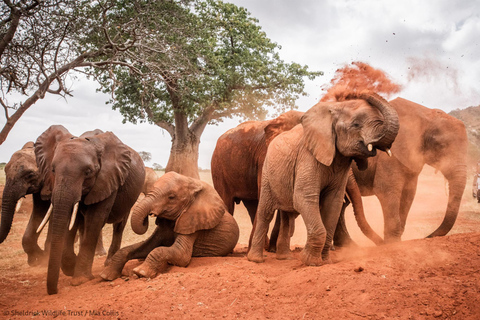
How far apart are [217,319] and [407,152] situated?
428 centimetres

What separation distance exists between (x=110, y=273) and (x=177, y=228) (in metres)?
1.07

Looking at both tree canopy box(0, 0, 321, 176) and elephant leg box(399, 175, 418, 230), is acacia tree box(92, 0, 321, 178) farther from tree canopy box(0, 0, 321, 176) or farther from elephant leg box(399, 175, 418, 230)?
elephant leg box(399, 175, 418, 230)

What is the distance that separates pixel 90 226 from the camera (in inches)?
237

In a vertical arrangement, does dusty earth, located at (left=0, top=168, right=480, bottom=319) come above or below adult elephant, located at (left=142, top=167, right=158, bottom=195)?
below

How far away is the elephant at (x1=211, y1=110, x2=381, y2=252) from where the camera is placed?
7234mm

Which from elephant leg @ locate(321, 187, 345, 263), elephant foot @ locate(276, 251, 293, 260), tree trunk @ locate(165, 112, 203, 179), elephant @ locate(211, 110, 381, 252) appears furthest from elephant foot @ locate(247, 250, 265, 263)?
tree trunk @ locate(165, 112, 203, 179)

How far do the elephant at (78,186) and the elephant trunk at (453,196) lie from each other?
4.79 meters

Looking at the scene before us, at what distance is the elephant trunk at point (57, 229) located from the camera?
5090mm

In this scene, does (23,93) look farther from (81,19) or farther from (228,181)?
(228,181)

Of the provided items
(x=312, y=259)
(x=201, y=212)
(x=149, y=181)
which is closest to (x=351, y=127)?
(x=312, y=259)

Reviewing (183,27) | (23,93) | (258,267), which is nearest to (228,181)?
(258,267)

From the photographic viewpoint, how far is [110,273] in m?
5.77

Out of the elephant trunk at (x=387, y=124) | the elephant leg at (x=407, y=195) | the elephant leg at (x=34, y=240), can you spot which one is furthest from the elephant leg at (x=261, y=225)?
the elephant leg at (x=34, y=240)

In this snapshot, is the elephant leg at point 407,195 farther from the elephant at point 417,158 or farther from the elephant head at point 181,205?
the elephant head at point 181,205
